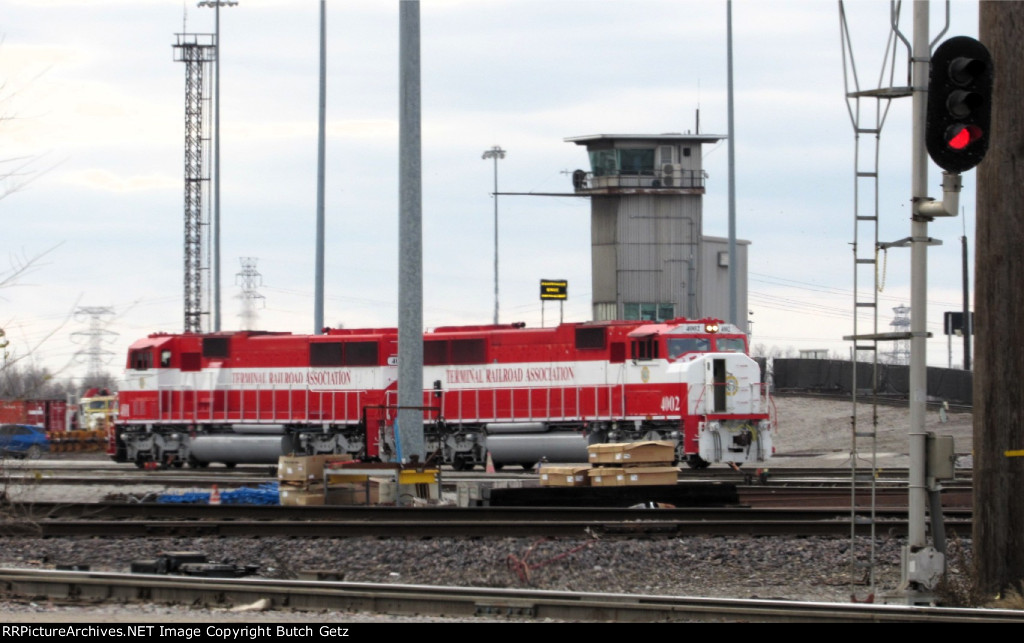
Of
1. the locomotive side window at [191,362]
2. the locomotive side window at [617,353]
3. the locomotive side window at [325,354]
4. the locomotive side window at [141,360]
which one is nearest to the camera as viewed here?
the locomotive side window at [617,353]

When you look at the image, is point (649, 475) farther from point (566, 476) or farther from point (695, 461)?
point (695, 461)

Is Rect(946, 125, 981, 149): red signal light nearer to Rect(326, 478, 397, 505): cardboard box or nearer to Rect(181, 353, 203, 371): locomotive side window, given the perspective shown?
Rect(326, 478, 397, 505): cardboard box

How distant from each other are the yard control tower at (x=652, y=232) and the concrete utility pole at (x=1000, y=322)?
4514cm

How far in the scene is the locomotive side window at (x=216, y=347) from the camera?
34.0 metres

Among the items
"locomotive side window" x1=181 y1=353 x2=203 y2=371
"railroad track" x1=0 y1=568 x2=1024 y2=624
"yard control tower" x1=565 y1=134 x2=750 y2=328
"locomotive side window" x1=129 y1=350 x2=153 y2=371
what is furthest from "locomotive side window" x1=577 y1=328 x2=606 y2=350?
"yard control tower" x1=565 y1=134 x2=750 y2=328

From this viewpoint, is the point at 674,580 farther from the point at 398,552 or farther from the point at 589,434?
the point at 589,434

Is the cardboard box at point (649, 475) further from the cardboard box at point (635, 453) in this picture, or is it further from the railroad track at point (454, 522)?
the railroad track at point (454, 522)

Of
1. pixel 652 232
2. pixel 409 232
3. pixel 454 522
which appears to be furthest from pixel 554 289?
pixel 454 522

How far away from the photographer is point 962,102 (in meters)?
9.79

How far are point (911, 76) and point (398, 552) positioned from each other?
740 cm

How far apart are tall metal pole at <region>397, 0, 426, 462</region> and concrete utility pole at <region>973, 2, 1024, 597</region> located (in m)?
10.9

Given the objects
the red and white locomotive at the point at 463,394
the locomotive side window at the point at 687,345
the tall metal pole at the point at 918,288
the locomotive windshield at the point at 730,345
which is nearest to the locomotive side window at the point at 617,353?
the red and white locomotive at the point at 463,394

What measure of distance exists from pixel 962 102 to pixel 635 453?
10121 millimetres
